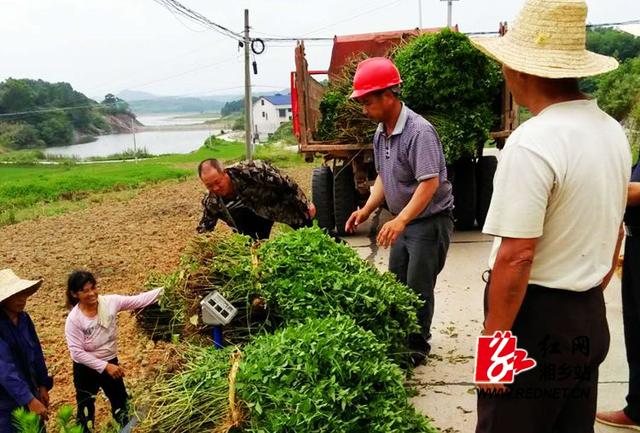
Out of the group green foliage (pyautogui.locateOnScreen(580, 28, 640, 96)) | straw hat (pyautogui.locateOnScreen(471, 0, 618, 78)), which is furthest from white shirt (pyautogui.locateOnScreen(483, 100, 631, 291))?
green foliage (pyautogui.locateOnScreen(580, 28, 640, 96))

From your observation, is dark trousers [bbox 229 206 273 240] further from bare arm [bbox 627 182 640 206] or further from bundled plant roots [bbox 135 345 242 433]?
bare arm [bbox 627 182 640 206]

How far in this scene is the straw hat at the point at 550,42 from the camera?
1921mm

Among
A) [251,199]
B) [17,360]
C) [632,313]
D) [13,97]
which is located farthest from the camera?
[13,97]

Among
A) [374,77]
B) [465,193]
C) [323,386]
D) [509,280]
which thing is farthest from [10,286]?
[465,193]

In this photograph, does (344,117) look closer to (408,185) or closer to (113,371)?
(408,185)

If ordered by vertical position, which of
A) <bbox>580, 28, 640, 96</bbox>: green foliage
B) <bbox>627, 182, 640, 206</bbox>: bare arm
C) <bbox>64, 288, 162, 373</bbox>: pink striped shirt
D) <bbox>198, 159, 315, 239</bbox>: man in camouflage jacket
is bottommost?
<bbox>64, 288, 162, 373</bbox>: pink striped shirt

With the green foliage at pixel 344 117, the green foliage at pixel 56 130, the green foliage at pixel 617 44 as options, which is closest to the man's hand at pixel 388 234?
the green foliage at pixel 344 117

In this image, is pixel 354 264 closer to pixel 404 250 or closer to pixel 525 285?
pixel 404 250

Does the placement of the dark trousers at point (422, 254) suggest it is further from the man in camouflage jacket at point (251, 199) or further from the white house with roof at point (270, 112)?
the white house with roof at point (270, 112)

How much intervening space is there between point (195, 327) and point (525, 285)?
6.22 feet

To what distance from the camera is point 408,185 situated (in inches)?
148

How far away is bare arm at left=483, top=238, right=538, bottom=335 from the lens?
1.84 metres

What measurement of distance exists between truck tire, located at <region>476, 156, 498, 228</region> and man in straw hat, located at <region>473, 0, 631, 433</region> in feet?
19.5

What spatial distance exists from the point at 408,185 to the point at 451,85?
3.36 meters
